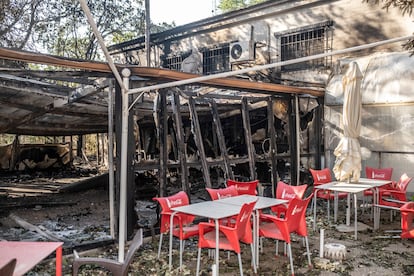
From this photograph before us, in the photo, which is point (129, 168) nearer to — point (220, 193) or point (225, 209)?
point (220, 193)

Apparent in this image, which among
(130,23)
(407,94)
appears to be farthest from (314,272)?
(130,23)

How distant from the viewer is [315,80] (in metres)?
10.9

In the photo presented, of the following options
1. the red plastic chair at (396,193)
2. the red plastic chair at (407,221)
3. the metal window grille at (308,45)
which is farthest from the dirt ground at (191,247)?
the metal window grille at (308,45)

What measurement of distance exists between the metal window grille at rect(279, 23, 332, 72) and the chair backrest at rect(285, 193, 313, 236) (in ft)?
24.0

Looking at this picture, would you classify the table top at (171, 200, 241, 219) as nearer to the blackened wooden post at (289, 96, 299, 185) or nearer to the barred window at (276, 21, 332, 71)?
the blackened wooden post at (289, 96, 299, 185)

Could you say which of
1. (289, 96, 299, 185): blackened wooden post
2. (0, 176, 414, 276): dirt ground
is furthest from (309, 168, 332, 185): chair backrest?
(289, 96, 299, 185): blackened wooden post

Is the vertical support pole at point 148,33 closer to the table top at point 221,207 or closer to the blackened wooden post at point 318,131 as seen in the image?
the blackened wooden post at point 318,131

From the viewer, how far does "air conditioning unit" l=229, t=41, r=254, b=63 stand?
12.1m

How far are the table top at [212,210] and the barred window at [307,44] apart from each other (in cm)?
761

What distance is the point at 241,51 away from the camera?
40.3ft

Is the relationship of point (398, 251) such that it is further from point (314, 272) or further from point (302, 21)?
point (302, 21)

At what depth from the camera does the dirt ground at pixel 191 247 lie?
439 cm

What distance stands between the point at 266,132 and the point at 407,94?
4.07m

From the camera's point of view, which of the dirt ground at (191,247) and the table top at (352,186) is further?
the table top at (352,186)
